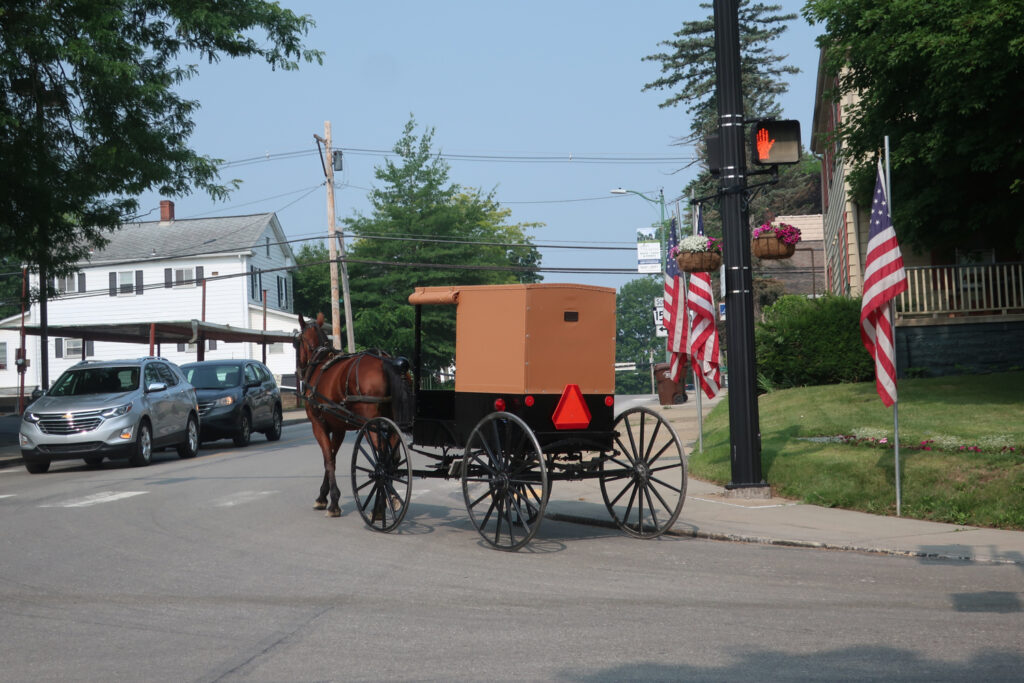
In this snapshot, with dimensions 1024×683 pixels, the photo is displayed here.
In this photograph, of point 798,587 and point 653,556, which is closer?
point 798,587

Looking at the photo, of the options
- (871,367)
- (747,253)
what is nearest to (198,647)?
(747,253)

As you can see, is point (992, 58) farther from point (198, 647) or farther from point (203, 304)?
point (203, 304)

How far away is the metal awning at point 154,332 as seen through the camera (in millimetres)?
35719

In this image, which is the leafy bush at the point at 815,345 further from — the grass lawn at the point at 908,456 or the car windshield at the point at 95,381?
the car windshield at the point at 95,381

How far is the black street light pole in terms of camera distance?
12945 millimetres

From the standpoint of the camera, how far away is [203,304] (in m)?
58.7

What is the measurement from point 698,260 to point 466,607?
8.04 m

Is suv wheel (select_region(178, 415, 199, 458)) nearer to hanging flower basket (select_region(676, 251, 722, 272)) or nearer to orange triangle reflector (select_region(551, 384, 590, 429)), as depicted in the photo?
hanging flower basket (select_region(676, 251, 722, 272))

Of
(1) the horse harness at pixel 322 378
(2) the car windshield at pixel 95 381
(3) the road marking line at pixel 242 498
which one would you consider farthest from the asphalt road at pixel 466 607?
(2) the car windshield at pixel 95 381

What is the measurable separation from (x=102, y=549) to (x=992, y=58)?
1413 centimetres

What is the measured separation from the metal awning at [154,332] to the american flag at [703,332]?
2118cm

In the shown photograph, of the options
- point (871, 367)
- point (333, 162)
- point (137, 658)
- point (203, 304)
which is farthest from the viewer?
point (203, 304)

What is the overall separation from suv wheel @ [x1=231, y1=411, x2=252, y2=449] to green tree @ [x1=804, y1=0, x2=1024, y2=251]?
47.1 feet

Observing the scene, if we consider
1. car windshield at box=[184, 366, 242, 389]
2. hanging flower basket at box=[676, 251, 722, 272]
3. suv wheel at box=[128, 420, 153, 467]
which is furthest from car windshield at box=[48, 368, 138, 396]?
hanging flower basket at box=[676, 251, 722, 272]
